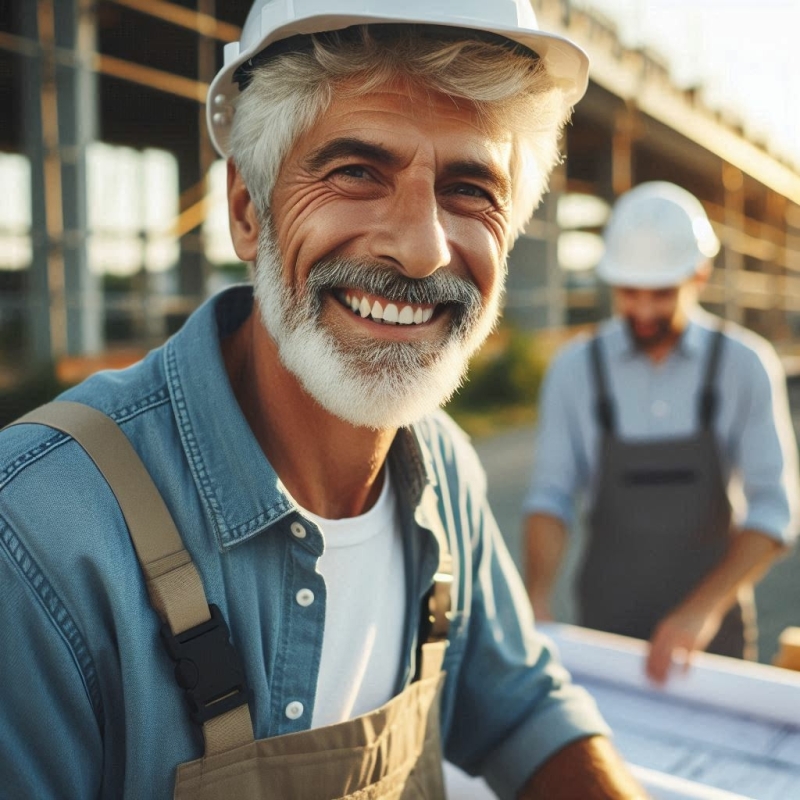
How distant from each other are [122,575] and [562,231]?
17182 mm

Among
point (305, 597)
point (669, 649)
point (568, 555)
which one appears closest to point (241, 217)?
point (305, 597)

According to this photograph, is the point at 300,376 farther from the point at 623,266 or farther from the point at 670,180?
the point at 670,180

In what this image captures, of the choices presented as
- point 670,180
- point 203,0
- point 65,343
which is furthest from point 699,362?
point 670,180

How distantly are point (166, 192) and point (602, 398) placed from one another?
1301 centimetres

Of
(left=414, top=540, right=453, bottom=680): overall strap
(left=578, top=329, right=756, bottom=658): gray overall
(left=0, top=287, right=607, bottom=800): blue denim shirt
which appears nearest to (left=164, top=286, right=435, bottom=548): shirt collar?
(left=0, top=287, right=607, bottom=800): blue denim shirt

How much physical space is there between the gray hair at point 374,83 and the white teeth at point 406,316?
0.31 meters

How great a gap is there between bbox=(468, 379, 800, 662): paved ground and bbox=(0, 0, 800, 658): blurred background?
26 mm

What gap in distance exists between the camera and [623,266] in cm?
329

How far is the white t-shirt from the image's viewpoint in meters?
1.41

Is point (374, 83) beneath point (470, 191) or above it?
above

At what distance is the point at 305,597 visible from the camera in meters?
1.34

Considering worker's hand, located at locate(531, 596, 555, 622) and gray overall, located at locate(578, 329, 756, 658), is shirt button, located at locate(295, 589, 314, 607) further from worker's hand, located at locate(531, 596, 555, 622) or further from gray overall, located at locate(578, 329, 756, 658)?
gray overall, located at locate(578, 329, 756, 658)

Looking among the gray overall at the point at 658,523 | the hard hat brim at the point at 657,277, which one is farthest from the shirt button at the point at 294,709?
the hard hat brim at the point at 657,277

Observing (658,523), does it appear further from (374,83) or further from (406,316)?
(374,83)
